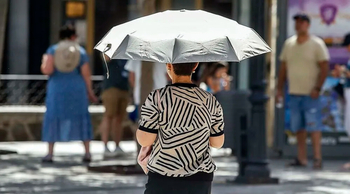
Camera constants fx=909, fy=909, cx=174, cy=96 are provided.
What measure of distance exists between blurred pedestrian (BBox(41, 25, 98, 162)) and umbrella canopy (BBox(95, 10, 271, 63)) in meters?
6.73

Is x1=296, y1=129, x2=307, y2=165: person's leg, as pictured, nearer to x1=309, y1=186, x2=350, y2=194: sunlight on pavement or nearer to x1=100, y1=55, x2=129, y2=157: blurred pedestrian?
x1=309, y1=186, x2=350, y2=194: sunlight on pavement

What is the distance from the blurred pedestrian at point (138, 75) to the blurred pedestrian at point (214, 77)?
77cm

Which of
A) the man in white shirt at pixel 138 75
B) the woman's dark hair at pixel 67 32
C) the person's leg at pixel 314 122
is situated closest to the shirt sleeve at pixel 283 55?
the person's leg at pixel 314 122

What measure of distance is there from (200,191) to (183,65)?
0.73 meters

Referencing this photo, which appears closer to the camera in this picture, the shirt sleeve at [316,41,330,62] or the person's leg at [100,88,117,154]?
the shirt sleeve at [316,41,330,62]

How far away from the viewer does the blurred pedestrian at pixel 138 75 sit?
12336mm

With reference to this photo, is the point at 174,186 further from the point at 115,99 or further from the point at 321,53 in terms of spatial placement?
the point at 115,99

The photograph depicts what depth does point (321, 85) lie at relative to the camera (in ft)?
38.7

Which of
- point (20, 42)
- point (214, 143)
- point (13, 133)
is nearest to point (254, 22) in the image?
point (214, 143)

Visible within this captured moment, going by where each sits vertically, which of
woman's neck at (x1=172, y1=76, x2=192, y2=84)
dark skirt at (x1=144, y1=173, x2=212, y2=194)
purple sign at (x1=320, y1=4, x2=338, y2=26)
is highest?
purple sign at (x1=320, y1=4, x2=338, y2=26)

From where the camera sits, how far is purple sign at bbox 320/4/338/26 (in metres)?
12.9

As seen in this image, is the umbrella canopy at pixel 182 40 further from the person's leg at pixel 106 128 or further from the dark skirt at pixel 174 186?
the person's leg at pixel 106 128

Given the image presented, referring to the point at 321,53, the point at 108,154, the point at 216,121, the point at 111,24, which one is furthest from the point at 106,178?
the point at 111,24

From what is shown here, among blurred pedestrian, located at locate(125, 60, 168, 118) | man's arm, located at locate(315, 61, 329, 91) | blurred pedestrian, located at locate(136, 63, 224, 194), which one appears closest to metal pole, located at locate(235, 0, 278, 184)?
man's arm, located at locate(315, 61, 329, 91)
